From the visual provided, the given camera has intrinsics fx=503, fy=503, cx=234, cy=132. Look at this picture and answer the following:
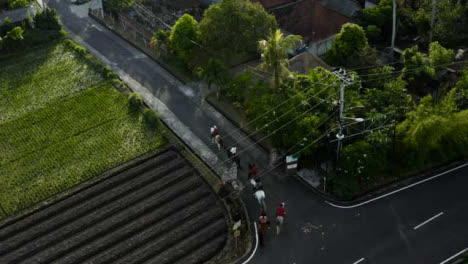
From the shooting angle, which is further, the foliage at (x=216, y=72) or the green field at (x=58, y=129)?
the foliage at (x=216, y=72)

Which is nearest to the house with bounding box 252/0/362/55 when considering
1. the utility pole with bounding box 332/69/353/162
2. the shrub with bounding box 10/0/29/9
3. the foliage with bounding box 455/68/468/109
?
the foliage with bounding box 455/68/468/109

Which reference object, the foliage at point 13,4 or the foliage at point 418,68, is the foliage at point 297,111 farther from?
the foliage at point 13,4

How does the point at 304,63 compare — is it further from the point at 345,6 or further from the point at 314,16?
the point at 345,6

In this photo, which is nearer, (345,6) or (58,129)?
(58,129)

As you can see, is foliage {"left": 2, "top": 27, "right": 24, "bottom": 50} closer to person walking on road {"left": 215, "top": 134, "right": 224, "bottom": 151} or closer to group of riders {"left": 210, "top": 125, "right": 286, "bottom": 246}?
group of riders {"left": 210, "top": 125, "right": 286, "bottom": 246}

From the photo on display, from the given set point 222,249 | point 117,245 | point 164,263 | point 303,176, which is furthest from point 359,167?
point 117,245

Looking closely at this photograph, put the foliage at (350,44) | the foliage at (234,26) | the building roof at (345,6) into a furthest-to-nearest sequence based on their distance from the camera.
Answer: the building roof at (345,6) → the foliage at (350,44) → the foliage at (234,26)

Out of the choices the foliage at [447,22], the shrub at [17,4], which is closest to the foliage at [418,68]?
the foliage at [447,22]

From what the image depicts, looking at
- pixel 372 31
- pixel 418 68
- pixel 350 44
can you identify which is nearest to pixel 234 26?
pixel 350 44
